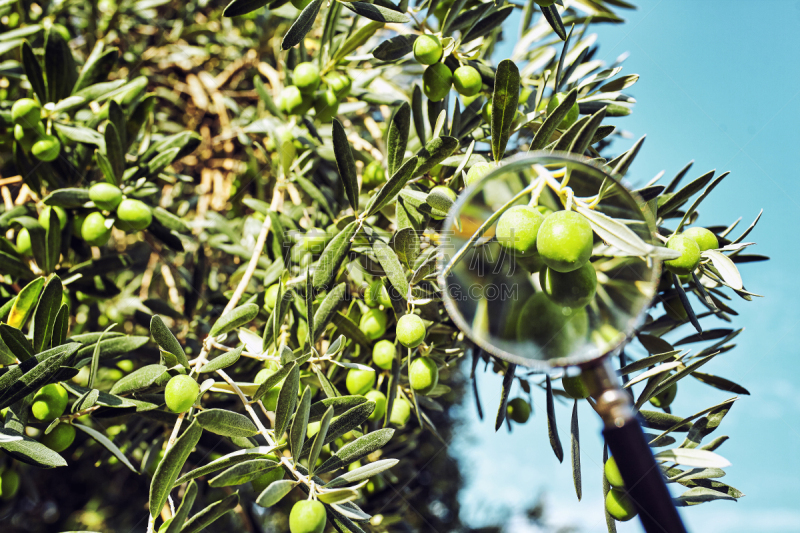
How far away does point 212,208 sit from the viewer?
2.37 m

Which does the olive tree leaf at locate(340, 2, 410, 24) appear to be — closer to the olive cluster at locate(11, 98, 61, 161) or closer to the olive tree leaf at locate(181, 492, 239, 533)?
the olive cluster at locate(11, 98, 61, 161)

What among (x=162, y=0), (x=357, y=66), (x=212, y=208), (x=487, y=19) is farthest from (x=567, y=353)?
(x=162, y=0)

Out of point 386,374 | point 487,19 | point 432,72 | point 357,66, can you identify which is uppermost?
point 487,19

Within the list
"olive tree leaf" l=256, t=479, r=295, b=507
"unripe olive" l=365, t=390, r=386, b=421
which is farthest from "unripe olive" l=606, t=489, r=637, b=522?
"olive tree leaf" l=256, t=479, r=295, b=507

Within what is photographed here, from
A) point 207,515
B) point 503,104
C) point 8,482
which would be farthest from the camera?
point 8,482

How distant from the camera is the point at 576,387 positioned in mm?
1128

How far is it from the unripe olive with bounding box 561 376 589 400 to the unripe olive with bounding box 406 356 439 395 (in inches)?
13.0

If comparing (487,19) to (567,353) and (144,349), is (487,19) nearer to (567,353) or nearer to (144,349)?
(567,353)

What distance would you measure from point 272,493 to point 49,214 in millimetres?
1132

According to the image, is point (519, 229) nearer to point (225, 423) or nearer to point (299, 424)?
point (299, 424)

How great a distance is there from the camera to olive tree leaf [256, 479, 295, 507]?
34.3 inches

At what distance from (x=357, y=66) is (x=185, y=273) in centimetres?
107

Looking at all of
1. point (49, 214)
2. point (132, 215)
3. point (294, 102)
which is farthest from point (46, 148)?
point (294, 102)

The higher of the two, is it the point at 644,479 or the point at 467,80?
the point at 467,80
